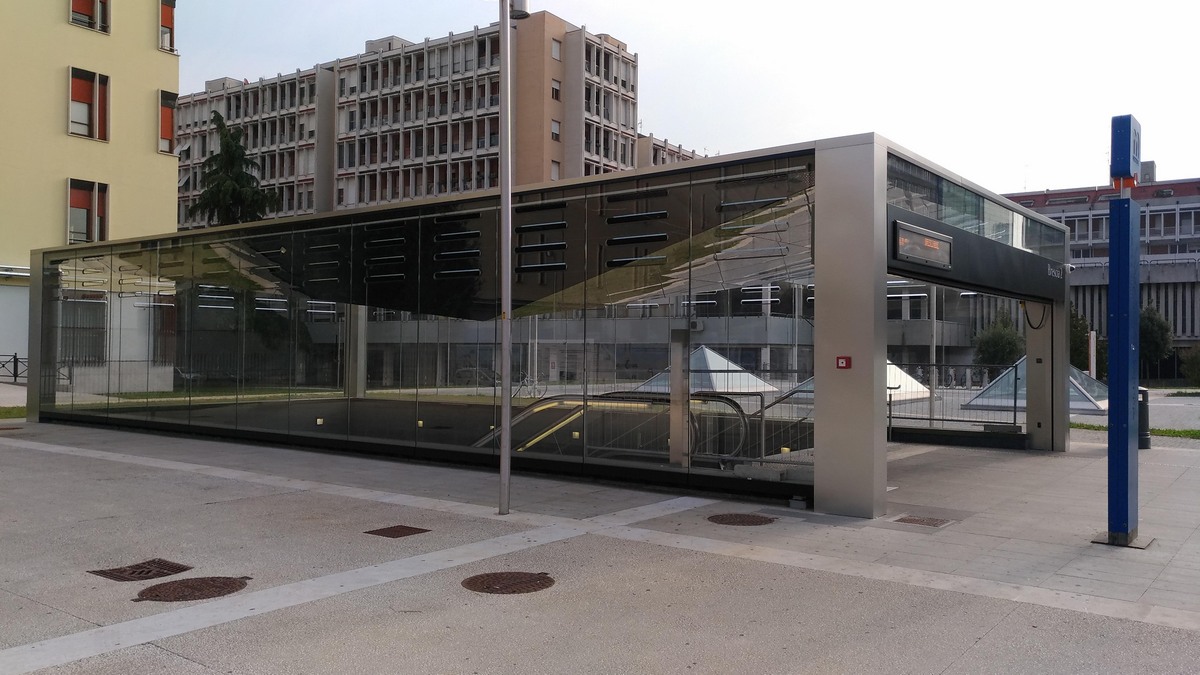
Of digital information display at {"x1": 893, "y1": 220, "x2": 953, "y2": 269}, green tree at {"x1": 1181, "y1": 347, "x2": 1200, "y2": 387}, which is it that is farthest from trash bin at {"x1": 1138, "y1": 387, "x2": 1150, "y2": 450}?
green tree at {"x1": 1181, "y1": 347, "x2": 1200, "y2": 387}

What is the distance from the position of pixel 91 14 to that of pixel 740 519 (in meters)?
39.3

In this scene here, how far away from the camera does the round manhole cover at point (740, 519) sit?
10164 millimetres

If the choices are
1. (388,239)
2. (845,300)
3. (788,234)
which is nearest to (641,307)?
(788,234)

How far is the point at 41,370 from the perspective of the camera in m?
22.2

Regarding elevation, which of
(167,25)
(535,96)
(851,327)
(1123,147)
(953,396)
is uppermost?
(535,96)

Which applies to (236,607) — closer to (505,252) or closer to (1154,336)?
(505,252)

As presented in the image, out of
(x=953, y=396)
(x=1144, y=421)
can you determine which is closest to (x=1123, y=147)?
(x=1144, y=421)

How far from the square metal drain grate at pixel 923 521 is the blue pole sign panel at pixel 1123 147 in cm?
384

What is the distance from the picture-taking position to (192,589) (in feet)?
23.5

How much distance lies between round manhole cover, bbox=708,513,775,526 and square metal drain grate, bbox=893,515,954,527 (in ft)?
4.63

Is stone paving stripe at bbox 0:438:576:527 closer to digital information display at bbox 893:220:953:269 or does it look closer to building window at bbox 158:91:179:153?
digital information display at bbox 893:220:953:269

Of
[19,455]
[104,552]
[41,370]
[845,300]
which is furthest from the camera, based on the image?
[41,370]

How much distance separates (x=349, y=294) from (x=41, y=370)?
407 inches

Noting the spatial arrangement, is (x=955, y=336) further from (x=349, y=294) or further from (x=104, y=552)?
(x=104, y=552)
